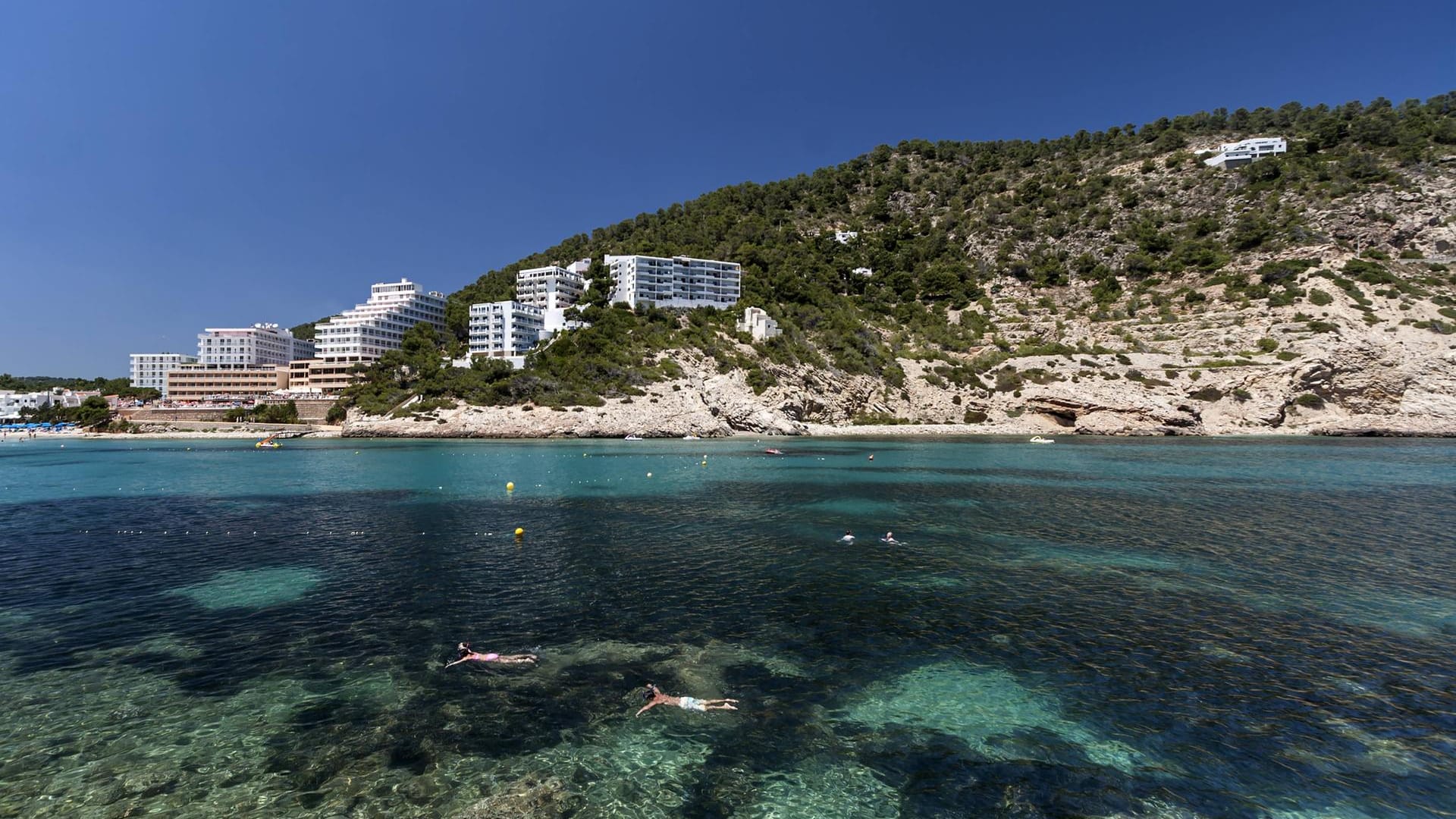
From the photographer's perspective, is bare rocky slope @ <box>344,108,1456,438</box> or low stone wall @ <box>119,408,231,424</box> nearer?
bare rocky slope @ <box>344,108,1456,438</box>

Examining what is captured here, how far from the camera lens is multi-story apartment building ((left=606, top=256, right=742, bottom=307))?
93.6 meters

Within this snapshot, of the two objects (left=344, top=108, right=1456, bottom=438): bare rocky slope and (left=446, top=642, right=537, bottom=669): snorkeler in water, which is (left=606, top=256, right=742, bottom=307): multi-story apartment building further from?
(left=446, top=642, right=537, bottom=669): snorkeler in water

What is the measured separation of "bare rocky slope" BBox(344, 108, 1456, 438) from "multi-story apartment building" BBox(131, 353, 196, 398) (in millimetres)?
69474

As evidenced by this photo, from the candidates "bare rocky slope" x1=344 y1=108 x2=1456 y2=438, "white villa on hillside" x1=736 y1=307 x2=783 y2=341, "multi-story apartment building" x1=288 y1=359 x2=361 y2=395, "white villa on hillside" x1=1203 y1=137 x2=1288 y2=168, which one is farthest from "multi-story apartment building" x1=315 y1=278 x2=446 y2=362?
"white villa on hillside" x1=1203 y1=137 x2=1288 y2=168

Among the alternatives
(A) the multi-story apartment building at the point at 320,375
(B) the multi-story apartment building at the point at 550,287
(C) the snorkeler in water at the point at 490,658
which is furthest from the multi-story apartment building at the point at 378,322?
(C) the snorkeler in water at the point at 490,658

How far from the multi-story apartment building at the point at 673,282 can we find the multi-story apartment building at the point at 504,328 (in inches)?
517

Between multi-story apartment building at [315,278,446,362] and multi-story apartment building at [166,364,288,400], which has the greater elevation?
multi-story apartment building at [315,278,446,362]

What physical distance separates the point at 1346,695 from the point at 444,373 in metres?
83.0

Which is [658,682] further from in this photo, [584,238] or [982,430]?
[584,238]

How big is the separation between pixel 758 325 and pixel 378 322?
66053 millimetres

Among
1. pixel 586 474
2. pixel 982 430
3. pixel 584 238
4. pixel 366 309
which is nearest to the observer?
pixel 586 474

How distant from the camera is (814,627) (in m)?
10.6

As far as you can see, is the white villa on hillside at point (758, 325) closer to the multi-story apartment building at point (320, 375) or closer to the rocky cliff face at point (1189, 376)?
the rocky cliff face at point (1189, 376)

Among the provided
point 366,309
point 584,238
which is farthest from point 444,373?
point 584,238
